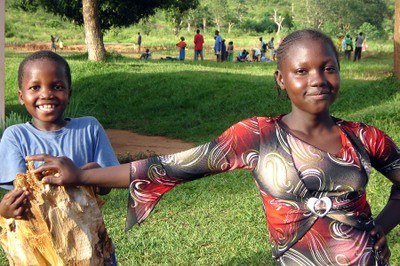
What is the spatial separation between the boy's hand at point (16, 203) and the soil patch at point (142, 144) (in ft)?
21.7

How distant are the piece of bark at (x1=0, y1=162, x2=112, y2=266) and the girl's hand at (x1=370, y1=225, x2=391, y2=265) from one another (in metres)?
0.89

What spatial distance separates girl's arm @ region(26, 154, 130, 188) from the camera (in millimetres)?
2096

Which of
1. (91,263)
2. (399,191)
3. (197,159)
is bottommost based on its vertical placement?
(91,263)

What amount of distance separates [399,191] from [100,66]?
13.4 metres

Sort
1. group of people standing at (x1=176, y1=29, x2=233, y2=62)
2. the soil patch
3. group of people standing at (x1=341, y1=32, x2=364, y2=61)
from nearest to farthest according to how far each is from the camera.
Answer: the soil patch < group of people standing at (x1=341, y1=32, x2=364, y2=61) < group of people standing at (x1=176, y1=29, x2=233, y2=62)

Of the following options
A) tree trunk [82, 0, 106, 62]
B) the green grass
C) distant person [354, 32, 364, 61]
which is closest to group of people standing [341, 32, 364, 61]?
distant person [354, 32, 364, 61]

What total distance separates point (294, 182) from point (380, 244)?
35cm

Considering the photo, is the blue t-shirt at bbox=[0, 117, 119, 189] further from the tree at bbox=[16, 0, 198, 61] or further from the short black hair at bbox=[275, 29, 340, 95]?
the tree at bbox=[16, 0, 198, 61]

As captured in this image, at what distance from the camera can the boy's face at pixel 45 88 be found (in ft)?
8.13

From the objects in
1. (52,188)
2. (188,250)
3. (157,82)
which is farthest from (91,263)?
(157,82)

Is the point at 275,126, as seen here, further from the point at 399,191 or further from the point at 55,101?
the point at 55,101

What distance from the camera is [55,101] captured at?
2.48 meters

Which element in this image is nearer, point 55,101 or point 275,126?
point 275,126

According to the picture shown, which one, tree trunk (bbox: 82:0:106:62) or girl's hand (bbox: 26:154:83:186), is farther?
tree trunk (bbox: 82:0:106:62)
